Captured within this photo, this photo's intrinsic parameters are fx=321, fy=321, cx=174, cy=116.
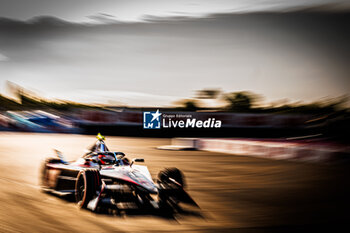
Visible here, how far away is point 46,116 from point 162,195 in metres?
19.7

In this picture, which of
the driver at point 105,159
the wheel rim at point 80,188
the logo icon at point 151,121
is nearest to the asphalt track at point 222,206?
the wheel rim at point 80,188

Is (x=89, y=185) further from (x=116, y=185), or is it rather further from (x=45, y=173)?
(x=45, y=173)

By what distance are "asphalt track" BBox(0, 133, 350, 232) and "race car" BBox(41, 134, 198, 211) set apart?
0.20m

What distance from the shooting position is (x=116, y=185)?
4.40m

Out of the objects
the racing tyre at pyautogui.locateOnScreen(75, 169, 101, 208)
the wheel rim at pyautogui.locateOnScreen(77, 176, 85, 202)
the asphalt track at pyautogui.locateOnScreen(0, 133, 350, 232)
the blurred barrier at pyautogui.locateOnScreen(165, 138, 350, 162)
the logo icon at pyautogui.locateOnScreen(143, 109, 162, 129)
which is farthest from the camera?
the logo icon at pyautogui.locateOnScreen(143, 109, 162, 129)

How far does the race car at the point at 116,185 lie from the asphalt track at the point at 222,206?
204mm

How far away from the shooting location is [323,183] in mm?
6398

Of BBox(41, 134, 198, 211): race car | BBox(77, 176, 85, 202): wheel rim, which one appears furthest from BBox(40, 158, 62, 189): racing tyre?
BBox(77, 176, 85, 202): wheel rim

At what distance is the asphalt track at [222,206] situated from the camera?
363 cm

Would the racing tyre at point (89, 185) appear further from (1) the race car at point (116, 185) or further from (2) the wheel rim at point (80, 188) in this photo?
(2) the wheel rim at point (80, 188)

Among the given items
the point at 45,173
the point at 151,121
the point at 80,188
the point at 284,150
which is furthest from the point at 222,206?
the point at 151,121

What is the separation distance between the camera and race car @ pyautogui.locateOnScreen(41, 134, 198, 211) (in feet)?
13.7

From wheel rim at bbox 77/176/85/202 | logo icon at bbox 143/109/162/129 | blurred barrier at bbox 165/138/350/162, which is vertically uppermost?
logo icon at bbox 143/109/162/129

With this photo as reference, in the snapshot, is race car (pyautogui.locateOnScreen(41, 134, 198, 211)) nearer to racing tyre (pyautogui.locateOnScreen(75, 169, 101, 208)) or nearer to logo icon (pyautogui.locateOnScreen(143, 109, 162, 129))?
racing tyre (pyautogui.locateOnScreen(75, 169, 101, 208))
